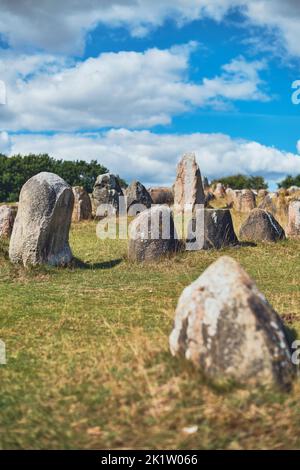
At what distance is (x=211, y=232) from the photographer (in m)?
18.0

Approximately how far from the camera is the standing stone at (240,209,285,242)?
1970 cm

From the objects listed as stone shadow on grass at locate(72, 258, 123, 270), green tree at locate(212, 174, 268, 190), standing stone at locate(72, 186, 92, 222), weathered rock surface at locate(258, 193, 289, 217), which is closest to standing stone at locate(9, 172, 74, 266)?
stone shadow on grass at locate(72, 258, 123, 270)

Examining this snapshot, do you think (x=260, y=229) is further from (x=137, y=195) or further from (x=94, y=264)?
(x=137, y=195)

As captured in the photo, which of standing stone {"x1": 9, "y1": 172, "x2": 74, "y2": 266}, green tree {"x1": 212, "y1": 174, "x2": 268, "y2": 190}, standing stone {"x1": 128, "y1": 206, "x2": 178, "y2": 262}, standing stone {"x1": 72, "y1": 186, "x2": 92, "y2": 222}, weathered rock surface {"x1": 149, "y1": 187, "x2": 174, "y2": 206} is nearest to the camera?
standing stone {"x1": 9, "y1": 172, "x2": 74, "y2": 266}

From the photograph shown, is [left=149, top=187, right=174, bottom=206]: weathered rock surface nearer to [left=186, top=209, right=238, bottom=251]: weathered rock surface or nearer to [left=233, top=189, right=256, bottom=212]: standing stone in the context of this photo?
[left=233, top=189, right=256, bottom=212]: standing stone

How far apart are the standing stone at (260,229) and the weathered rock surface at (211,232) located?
1.62 meters

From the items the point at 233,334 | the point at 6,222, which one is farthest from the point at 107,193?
the point at 233,334

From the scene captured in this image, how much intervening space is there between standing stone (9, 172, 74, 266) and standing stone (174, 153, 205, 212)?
13.2 meters

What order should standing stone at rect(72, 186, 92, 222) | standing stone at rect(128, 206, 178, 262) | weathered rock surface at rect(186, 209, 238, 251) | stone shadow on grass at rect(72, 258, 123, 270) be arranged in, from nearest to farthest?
stone shadow on grass at rect(72, 258, 123, 270) → standing stone at rect(128, 206, 178, 262) → weathered rock surface at rect(186, 209, 238, 251) → standing stone at rect(72, 186, 92, 222)

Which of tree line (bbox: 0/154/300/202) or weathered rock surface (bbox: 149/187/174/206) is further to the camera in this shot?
tree line (bbox: 0/154/300/202)

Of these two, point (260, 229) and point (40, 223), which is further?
point (260, 229)

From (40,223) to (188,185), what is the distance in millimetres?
14297

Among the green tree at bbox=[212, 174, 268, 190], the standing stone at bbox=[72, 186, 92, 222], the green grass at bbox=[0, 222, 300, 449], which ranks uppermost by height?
the green tree at bbox=[212, 174, 268, 190]

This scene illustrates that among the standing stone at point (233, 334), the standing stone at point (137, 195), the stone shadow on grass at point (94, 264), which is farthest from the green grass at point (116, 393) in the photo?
the standing stone at point (137, 195)
